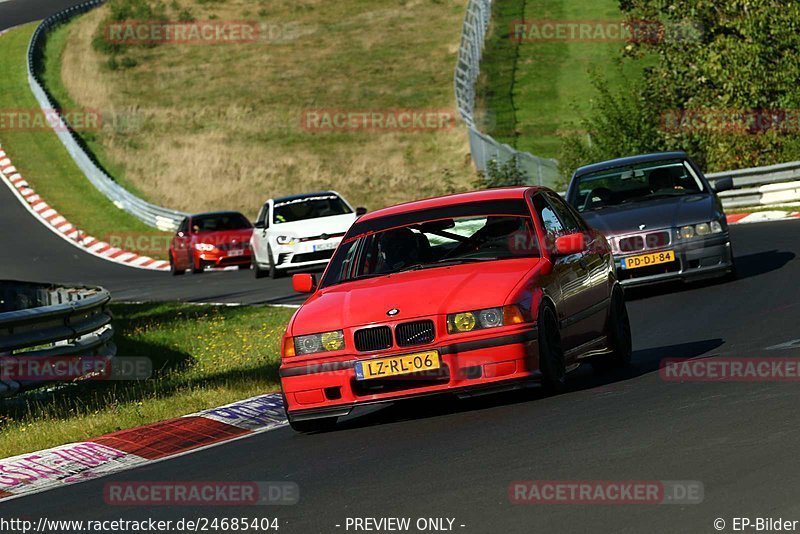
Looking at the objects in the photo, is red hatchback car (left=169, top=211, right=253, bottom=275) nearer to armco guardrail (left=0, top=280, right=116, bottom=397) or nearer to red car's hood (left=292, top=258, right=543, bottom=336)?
armco guardrail (left=0, top=280, right=116, bottom=397)

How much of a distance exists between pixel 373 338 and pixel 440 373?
48 centimetres

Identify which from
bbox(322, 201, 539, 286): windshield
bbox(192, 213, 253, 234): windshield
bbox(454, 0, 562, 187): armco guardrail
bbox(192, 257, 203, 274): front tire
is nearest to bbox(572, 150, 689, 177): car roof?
bbox(322, 201, 539, 286): windshield

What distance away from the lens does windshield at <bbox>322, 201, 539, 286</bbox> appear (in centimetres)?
1005

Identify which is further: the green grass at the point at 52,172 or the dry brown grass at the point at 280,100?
the dry brown grass at the point at 280,100

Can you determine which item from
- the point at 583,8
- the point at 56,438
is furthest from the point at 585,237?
the point at 583,8

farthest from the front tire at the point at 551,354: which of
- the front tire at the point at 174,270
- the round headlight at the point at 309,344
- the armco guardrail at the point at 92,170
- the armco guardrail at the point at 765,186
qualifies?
the armco guardrail at the point at 92,170

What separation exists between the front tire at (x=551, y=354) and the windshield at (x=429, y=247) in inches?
26.0

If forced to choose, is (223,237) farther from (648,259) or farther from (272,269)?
(648,259)

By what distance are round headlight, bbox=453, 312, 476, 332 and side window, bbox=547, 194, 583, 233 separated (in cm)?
207

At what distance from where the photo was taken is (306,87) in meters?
61.8

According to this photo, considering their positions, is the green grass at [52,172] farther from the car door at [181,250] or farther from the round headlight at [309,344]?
the round headlight at [309,344]

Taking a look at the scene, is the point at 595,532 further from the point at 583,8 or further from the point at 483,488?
the point at 583,8

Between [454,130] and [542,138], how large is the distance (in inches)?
249

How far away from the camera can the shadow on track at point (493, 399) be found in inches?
386
